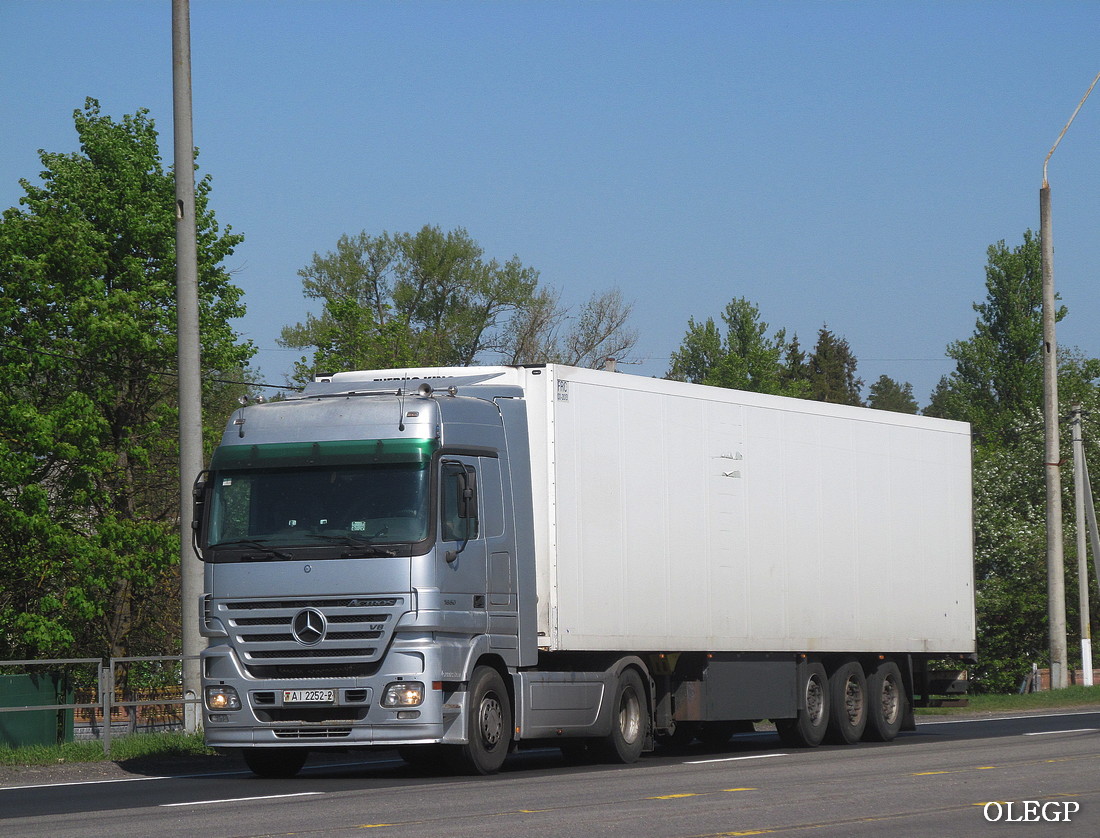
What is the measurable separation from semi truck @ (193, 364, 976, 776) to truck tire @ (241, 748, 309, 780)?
0.10 feet

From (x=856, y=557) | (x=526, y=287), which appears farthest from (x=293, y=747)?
(x=526, y=287)

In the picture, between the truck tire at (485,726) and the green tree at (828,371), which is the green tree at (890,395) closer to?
the green tree at (828,371)

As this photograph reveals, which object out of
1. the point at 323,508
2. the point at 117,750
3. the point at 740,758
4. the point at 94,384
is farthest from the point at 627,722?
the point at 94,384

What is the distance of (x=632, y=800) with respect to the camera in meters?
12.6

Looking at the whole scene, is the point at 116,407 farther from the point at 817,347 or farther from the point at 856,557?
the point at 817,347

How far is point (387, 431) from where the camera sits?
49.5 feet

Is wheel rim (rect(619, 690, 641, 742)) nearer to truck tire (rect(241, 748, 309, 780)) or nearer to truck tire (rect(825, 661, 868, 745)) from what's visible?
truck tire (rect(241, 748, 309, 780))

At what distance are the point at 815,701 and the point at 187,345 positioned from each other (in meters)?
8.57

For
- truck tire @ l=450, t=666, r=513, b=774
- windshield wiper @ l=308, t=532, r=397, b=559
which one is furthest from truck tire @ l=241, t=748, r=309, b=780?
windshield wiper @ l=308, t=532, r=397, b=559

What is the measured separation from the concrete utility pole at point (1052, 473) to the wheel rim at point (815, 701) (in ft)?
55.5

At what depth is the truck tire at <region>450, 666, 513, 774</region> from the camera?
1502 centimetres

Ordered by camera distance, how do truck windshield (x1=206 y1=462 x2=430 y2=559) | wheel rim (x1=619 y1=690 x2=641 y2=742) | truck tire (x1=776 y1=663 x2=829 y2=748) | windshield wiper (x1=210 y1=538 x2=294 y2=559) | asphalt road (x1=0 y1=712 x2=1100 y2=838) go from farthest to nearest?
1. truck tire (x1=776 y1=663 x2=829 y2=748)
2. wheel rim (x1=619 y1=690 x2=641 y2=742)
3. windshield wiper (x1=210 y1=538 x2=294 y2=559)
4. truck windshield (x1=206 y1=462 x2=430 y2=559)
5. asphalt road (x1=0 y1=712 x2=1100 y2=838)

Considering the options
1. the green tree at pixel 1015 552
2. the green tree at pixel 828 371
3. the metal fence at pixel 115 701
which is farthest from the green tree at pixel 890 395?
the metal fence at pixel 115 701

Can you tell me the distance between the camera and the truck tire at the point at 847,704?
20219mm
